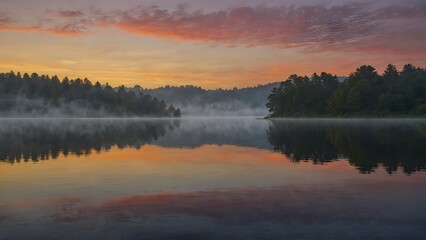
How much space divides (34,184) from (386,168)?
24931mm

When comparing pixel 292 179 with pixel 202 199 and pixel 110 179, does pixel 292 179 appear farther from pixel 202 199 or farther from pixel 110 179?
pixel 110 179

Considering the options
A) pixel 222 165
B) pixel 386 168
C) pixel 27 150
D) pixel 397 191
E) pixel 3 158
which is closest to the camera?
pixel 397 191

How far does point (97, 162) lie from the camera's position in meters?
38.6

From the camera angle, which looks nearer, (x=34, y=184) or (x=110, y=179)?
(x=34, y=184)

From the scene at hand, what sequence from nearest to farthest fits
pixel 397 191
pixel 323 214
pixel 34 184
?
1. pixel 323 214
2. pixel 397 191
3. pixel 34 184

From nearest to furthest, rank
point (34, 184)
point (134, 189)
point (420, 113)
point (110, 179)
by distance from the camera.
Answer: point (134, 189) < point (34, 184) < point (110, 179) < point (420, 113)

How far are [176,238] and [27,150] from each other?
39030mm

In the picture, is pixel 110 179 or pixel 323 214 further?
pixel 110 179

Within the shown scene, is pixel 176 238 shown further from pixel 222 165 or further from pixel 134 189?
pixel 222 165

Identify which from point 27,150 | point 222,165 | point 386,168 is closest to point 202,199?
point 222,165

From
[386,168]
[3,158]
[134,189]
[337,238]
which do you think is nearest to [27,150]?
[3,158]

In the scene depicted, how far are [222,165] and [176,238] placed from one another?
21010 mm

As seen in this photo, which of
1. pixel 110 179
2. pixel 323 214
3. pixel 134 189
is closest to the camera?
pixel 323 214

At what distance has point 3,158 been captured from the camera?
4088 cm
